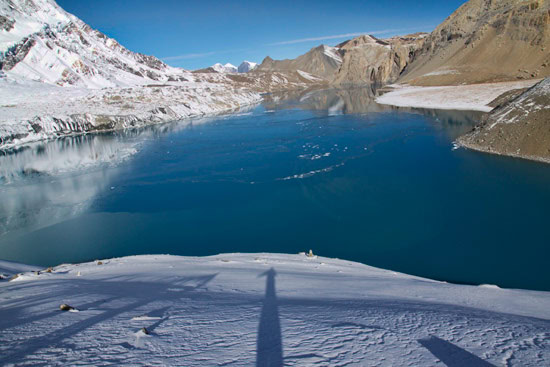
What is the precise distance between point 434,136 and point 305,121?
53.0ft

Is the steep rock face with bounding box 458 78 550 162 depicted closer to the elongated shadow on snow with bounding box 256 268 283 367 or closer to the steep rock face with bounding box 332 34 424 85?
the elongated shadow on snow with bounding box 256 268 283 367

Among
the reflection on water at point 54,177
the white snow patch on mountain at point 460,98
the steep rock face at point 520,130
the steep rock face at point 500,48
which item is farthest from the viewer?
the steep rock face at point 500,48

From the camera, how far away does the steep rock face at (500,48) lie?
1935 inches

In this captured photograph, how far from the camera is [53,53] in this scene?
7488 cm

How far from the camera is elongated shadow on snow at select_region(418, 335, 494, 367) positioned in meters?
2.55

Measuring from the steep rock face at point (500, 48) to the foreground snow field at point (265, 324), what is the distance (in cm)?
5760

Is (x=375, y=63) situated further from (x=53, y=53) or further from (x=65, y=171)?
(x=65, y=171)

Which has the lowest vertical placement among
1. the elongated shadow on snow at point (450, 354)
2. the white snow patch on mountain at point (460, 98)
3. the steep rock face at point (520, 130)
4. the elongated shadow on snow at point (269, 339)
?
the elongated shadow on snow at point (450, 354)

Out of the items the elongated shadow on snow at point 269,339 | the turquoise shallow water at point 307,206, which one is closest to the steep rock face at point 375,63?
the turquoise shallow water at point 307,206

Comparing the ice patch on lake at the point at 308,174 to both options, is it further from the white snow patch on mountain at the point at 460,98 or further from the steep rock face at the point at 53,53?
the steep rock face at the point at 53,53

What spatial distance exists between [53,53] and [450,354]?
96.8m

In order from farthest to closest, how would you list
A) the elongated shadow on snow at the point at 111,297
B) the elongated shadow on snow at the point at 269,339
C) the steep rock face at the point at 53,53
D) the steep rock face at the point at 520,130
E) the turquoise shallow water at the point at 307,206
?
the steep rock face at the point at 53,53, the steep rock face at the point at 520,130, the turquoise shallow water at the point at 307,206, the elongated shadow on snow at the point at 111,297, the elongated shadow on snow at the point at 269,339

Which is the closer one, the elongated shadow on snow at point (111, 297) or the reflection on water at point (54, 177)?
the elongated shadow on snow at point (111, 297)

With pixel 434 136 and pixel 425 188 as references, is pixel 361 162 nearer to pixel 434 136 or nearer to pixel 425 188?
pixel 425 188
